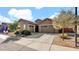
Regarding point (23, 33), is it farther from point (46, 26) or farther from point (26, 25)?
point (46, 26)

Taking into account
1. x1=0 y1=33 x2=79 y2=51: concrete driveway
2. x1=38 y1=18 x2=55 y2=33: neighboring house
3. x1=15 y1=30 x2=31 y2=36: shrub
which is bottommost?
x1=0 y1=33 x2=79 y2=51: concrete driveway

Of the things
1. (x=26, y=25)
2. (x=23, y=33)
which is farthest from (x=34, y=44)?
(x=26, y=25)

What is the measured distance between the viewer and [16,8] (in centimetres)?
723

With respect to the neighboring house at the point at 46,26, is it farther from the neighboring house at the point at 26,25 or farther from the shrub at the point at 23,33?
the shrub at the point at 23,33

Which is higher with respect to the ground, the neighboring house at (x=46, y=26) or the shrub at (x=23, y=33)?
the neighboring house at (x=46, y=26)

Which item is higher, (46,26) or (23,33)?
(46,26)

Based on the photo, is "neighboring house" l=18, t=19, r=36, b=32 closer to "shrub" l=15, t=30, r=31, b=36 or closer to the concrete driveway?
"shrub" l=15, t=30, r=31, b=36

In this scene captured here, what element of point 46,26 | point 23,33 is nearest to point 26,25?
point 23,33

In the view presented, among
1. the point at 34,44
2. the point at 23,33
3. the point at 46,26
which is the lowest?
the point at 34,44

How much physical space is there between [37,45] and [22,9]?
84cm

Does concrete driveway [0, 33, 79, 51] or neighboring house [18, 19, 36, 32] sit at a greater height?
neighboring house [18, 19, 36, 32]

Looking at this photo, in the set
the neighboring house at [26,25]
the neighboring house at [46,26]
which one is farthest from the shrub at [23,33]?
the neighboring house at [46,26]

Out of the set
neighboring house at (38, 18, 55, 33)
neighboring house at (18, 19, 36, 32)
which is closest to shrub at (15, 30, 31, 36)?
neighboring house at (18, 19, 36, 32)
